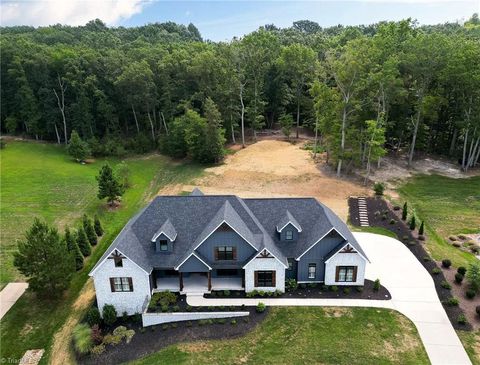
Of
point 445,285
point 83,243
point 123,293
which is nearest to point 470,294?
point 445,285

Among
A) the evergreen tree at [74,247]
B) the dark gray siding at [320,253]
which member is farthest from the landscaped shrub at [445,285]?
the evergreen tree at [74,247]

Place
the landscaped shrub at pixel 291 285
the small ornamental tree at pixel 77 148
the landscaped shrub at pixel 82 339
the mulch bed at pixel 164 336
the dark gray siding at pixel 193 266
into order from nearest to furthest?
the mulch bed at pixel 164 336 < the landscaped shrub at pixel 82 339 < the dark gray siding at pixel 193 266 < the landscaped shrub at pixel 291 285 < the small ornamental tree at pixel 77 148

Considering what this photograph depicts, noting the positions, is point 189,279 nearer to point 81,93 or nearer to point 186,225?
point 186,225

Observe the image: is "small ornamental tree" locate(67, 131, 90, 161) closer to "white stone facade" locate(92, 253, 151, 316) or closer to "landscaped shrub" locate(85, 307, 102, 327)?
"white stone facade" locate(92, 253, 151, 316)

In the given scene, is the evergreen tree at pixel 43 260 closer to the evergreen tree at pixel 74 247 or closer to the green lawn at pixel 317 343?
the evergreen tree at pixel 74 247

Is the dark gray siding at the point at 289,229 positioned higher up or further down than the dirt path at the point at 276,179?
higher up

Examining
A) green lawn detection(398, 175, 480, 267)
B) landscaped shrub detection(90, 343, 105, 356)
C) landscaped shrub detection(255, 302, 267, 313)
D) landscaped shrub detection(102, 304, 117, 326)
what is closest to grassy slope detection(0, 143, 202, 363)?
landscaped shrub detection(90, 343, 105, 356)

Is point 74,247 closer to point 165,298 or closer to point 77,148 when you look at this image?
A: point 165,298
